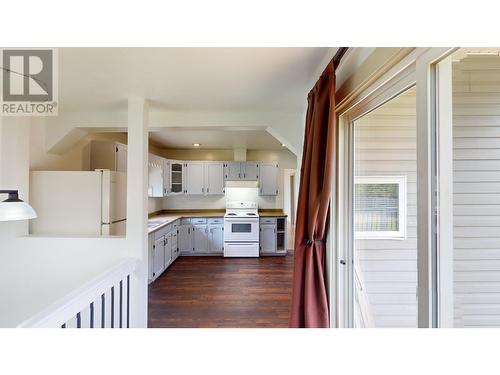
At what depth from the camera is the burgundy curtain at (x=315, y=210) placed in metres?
1.45

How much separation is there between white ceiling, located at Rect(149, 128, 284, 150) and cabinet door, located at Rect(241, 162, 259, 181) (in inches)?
16.9

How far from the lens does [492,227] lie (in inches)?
30.6

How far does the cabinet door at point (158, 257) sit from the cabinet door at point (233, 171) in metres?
2.10

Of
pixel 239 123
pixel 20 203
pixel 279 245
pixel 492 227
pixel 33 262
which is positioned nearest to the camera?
pixel 492 227

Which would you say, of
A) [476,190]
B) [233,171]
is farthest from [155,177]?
[476,190]

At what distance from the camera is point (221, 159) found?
594cm

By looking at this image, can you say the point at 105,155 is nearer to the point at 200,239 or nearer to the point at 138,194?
the point at 138,194

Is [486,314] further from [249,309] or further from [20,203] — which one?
[249,309]

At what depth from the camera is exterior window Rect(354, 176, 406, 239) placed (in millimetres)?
1389

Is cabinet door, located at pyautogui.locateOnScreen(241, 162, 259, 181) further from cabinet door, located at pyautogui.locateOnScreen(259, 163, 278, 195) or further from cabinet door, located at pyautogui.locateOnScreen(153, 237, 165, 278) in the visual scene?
cabinet door, located at pyautogui.locateOnScreen(153, 237, 165, 278)

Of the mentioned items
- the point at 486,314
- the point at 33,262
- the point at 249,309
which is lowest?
the point at 249,309

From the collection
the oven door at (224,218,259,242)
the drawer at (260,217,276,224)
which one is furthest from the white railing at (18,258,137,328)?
the drawer at (260,217,276,224)
